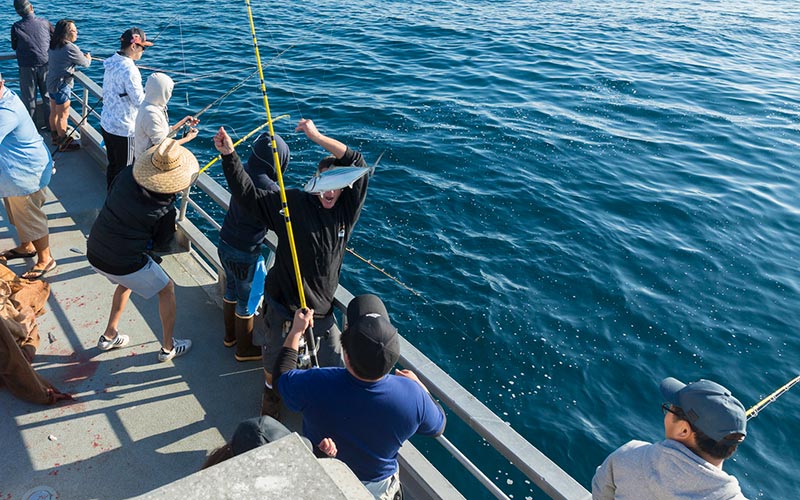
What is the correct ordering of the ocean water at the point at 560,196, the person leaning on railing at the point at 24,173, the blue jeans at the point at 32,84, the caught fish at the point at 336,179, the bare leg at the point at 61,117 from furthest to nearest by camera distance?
the blue jeans at the point at 32,84 → the bare leg at the point at 61,117 → the ocean water at the point at 560,196 → the person leaning on railing at the point at 24,173 → the caught fish at the point at 336,179

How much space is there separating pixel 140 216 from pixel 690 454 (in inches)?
134

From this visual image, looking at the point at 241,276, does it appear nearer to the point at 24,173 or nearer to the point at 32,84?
the point at 24,173

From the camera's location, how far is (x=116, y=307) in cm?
427

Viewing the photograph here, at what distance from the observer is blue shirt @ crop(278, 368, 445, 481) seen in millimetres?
2475

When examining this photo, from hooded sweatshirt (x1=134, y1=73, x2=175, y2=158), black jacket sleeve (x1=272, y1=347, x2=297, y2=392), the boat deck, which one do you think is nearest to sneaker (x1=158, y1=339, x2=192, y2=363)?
the boat deck

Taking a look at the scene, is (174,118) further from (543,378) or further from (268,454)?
(268,454)

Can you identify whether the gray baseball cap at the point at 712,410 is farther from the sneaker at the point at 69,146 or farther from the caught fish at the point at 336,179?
the sneaker at the point at 69,146

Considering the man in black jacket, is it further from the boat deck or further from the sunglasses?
the sunglasses

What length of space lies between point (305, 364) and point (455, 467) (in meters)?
2.53

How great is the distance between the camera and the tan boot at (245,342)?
431cm

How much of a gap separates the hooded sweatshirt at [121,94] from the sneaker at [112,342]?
214cm

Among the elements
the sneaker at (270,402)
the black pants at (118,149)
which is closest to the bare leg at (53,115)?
the black pants at (118,149)

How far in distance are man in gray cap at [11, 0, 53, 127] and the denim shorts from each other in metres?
0.27

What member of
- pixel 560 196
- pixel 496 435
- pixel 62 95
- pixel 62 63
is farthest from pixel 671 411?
pixel 62 95
